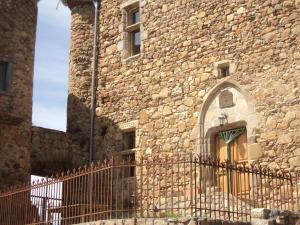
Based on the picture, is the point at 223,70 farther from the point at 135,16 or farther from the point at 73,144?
the point at 73,144

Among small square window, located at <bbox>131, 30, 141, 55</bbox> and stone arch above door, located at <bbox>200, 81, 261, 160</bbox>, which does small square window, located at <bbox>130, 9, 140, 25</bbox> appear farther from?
stone arch above door, located at <bbox>200, 81, 261, 160</bbox>

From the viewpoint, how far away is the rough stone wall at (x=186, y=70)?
12586 mm

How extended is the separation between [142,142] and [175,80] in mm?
1610

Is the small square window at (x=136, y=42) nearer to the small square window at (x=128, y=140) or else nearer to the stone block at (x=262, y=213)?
the small square window at (x=128, y=140)

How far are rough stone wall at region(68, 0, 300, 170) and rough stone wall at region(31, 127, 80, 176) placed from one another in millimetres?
662

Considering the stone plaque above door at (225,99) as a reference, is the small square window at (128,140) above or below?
below

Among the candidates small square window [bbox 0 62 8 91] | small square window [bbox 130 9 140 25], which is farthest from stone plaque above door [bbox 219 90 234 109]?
small square window [bbox 0 62 8 91]

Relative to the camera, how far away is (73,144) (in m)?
16.0

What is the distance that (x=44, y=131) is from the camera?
1554 centimetres

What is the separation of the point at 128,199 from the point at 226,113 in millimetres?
3249

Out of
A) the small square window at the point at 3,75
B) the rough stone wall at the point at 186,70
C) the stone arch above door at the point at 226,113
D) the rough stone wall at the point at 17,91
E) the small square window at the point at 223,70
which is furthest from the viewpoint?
the small square window at the point at 3,75

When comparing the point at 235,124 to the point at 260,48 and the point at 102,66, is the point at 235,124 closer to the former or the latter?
the point at 260,48

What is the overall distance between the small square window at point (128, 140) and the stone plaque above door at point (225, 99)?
262 centimetres

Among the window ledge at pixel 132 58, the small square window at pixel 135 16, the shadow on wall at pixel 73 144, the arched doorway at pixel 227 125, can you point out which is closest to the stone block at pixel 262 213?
the arched doorway at pixel 227 125
